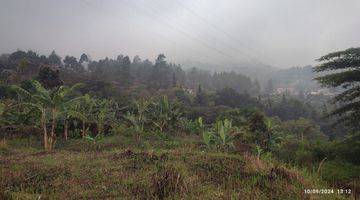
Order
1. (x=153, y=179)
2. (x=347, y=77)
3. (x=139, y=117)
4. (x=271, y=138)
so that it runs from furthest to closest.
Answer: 1. (x=139, y=117)
2. (x=271, y=138)
3. (x=347, y=77)
4. (x=153, y=179)

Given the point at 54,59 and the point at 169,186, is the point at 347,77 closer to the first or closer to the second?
the point at 169,186

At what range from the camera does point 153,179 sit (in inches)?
339

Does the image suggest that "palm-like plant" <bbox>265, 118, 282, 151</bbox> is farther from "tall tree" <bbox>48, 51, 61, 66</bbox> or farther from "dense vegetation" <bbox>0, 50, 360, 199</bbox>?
"tall tree" <bbox>48, 51, 61, 66</bbox>

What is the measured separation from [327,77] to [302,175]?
9733 mm

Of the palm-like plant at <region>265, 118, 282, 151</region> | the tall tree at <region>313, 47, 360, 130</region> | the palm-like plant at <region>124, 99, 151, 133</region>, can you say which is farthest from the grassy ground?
the palm-like plant at <region>124, 99, 151, 133</region>

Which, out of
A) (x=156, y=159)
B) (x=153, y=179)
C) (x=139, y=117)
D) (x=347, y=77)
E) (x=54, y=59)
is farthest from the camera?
(x=54, y=59)

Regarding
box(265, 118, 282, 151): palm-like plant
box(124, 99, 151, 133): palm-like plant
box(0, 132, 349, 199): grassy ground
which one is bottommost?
box(265, 118, 282, 151): palm-like plant

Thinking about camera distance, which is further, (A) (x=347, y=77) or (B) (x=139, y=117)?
(B) (x=139, y=117)

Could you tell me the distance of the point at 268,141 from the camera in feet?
81.9

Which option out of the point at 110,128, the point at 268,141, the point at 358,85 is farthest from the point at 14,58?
the point at 358,85

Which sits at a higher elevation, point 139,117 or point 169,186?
point 139,117

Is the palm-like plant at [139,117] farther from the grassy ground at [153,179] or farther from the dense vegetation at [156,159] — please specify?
the grassy ground at [153,179]

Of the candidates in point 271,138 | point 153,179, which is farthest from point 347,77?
point 153,179

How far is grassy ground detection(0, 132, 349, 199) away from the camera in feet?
26.5
